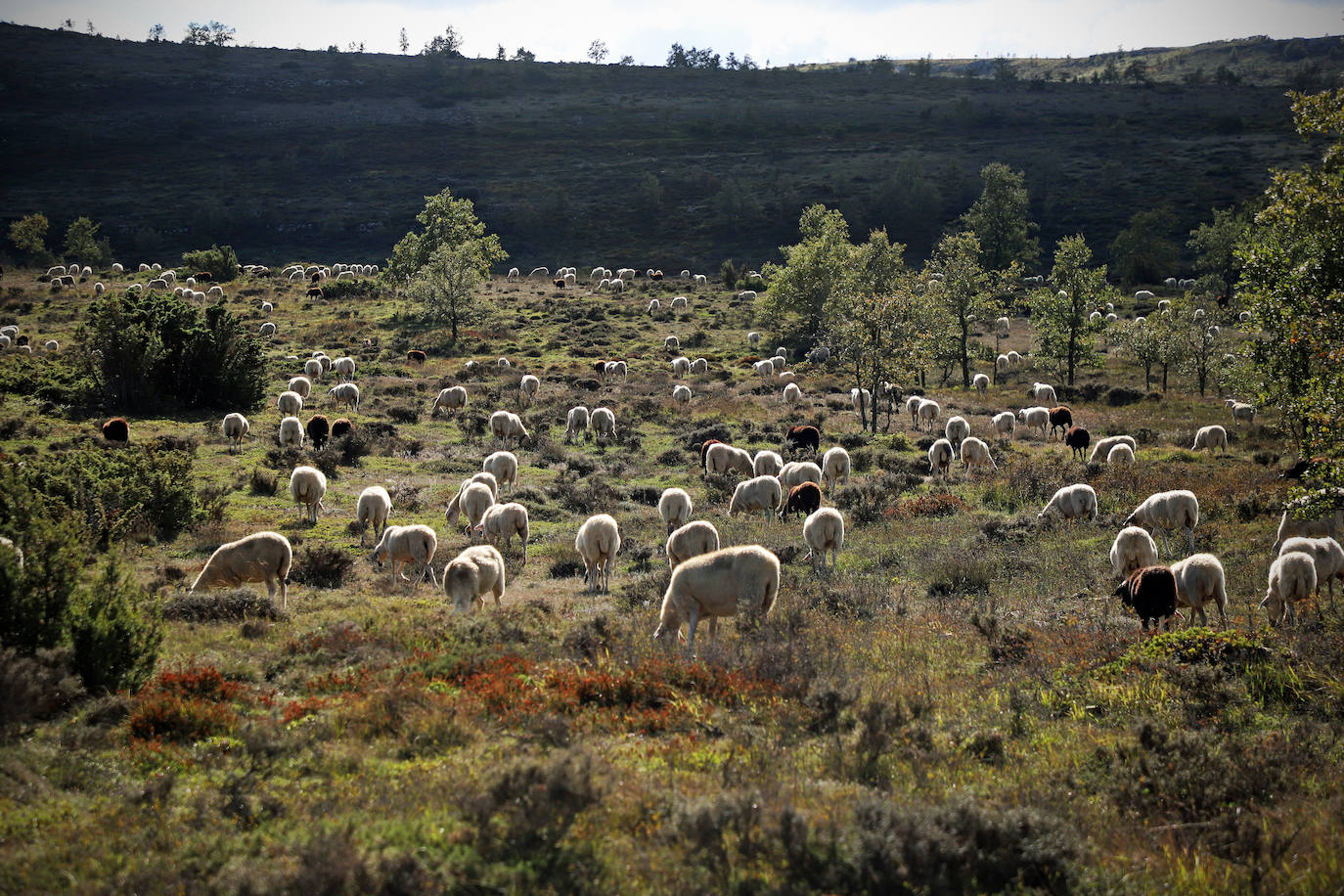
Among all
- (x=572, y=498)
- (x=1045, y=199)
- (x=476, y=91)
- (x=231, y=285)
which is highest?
(x=476, y=91)

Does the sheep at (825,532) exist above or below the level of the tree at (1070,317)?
below

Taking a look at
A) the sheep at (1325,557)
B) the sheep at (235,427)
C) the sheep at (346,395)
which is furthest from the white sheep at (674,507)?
the sheep at (346,395)

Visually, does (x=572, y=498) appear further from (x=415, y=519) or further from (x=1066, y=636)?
(x=1066, y=636)

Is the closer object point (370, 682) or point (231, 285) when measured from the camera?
point (370, 682)

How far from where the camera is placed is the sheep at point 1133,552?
13820mm

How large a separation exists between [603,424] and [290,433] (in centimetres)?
1035

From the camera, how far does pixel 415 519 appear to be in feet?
60.0

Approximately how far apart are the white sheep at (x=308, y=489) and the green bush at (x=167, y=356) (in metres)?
12.7

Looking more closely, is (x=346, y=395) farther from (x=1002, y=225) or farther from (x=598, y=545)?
(x=1002, y=225)

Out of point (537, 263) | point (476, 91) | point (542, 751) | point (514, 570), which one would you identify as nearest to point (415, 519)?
point (514, 570)

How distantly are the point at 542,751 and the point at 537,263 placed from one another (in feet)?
268

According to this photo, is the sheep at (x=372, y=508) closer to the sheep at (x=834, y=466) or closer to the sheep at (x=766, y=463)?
the sheep at (x=766, y=463)

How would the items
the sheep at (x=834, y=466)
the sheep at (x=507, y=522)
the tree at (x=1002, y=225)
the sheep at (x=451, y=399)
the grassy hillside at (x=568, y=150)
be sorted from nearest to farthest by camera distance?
the sheep at (x=507, y=522) → the sheep at (x=834, y=466) → the sheep at (x=451, y=399) → the tree at (x=1002, y=225) → the grassy hillside at (x=568, y=150)

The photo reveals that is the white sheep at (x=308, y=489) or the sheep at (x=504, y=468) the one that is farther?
the sheep at (x=504, y=468)
